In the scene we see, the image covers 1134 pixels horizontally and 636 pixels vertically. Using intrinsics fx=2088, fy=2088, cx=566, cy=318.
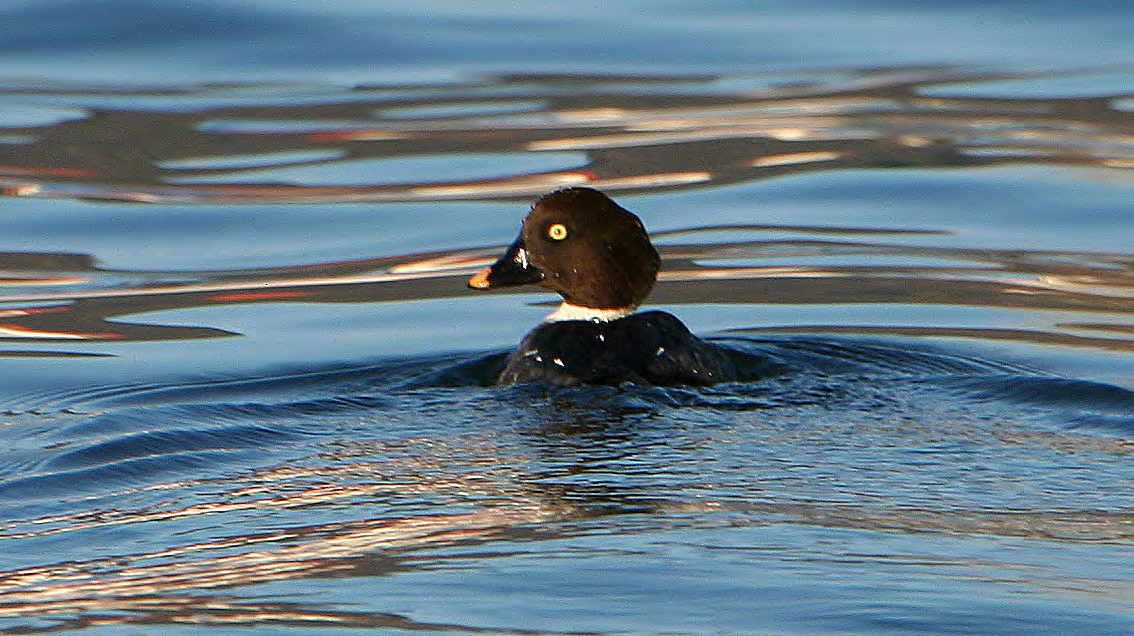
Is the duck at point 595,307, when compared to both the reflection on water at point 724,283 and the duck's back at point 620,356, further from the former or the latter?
the reflection on water at point 724,283

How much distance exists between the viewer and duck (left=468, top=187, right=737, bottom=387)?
6.27 m

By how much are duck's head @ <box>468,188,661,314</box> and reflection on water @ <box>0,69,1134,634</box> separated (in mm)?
399

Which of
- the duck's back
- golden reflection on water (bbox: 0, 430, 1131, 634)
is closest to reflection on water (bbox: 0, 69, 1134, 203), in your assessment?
the duck's back

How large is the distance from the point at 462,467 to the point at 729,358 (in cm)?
157

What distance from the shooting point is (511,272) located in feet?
23.3

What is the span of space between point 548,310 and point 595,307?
142 centimetres

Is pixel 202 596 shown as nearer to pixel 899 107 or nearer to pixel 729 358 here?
pixel 729 358

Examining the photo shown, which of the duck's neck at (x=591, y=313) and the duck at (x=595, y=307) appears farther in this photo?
the duck's neck at (x=591, y=313)

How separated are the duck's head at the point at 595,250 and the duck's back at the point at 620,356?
35 cm

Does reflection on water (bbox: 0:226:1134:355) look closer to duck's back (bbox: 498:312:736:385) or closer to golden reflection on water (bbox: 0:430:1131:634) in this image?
duck's back (bbox: 498:312:736:385)

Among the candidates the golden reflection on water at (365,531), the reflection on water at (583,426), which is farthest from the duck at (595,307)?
the golden reflection on water at (365,531)

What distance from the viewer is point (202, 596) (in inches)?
165

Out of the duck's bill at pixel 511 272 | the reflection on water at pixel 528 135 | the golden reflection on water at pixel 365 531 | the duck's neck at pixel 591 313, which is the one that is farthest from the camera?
the reflection on water at pixel 528 135

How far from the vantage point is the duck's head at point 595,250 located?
681cm
